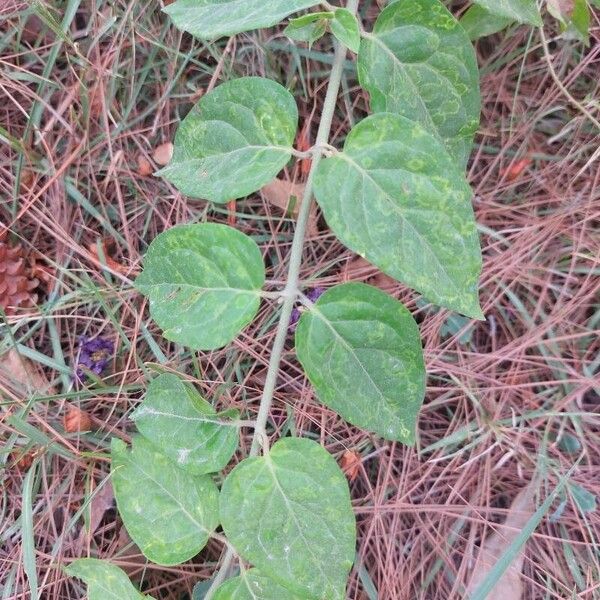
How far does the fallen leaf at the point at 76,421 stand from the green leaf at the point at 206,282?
50cm

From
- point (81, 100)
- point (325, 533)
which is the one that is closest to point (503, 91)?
point (81, 100)

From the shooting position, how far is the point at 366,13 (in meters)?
1.51

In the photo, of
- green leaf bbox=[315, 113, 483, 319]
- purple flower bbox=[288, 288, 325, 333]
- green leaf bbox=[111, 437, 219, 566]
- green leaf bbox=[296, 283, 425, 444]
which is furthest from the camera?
purple flower bbox=[288, 288, 325, 333]

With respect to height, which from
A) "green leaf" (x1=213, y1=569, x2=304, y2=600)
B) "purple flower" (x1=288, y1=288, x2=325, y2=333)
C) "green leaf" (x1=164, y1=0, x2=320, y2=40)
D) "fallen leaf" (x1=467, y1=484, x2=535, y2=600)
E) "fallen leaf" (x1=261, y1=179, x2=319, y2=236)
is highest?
"green leaf" (x1=164, y1=0, x2=320, y2=40)

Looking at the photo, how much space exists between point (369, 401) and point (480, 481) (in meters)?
0.61

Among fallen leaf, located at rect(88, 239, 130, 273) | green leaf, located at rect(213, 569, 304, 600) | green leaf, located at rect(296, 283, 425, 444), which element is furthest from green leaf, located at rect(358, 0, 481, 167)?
green leaf, located at rect(213, 569, 304, 600)

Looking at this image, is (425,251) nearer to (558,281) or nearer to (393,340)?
(393,340)

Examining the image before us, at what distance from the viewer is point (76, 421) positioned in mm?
1517

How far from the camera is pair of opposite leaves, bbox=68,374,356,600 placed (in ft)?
3.45

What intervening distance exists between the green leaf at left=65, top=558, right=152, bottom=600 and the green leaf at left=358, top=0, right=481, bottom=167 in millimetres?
957

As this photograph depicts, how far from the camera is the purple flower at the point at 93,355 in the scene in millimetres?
1542

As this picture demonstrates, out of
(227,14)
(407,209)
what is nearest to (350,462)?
(407,209)

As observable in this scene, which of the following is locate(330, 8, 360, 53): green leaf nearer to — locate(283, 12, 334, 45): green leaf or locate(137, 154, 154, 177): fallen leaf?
locate(283, 12, 334, 45): green leaf

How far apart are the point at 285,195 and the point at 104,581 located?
2.99ft
